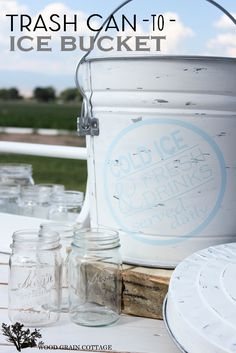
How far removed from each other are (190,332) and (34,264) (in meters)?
0.43

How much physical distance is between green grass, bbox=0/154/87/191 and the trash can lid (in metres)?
9.17

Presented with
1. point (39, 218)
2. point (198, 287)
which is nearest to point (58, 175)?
point (39, 218)

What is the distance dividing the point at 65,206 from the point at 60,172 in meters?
11.2

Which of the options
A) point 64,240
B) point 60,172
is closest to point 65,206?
point 64,240

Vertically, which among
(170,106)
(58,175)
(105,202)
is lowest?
(58,175)

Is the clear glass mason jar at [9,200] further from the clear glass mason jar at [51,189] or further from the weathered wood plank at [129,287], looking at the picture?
the weathered wood plank at [129,287]

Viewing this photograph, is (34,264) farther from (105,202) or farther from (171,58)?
(171,58)

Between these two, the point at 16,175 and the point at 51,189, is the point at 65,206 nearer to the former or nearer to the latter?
the point at 51,189

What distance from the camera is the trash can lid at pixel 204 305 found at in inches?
34.6

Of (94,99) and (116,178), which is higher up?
(94,99)

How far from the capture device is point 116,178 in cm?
135

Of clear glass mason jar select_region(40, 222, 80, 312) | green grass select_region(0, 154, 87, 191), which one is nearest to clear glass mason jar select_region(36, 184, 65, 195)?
clear glass mason jar select_region(40, 222, 80, 312)

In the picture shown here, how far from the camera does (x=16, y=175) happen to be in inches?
79.8

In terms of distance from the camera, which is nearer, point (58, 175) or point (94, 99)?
point (94, 99)
